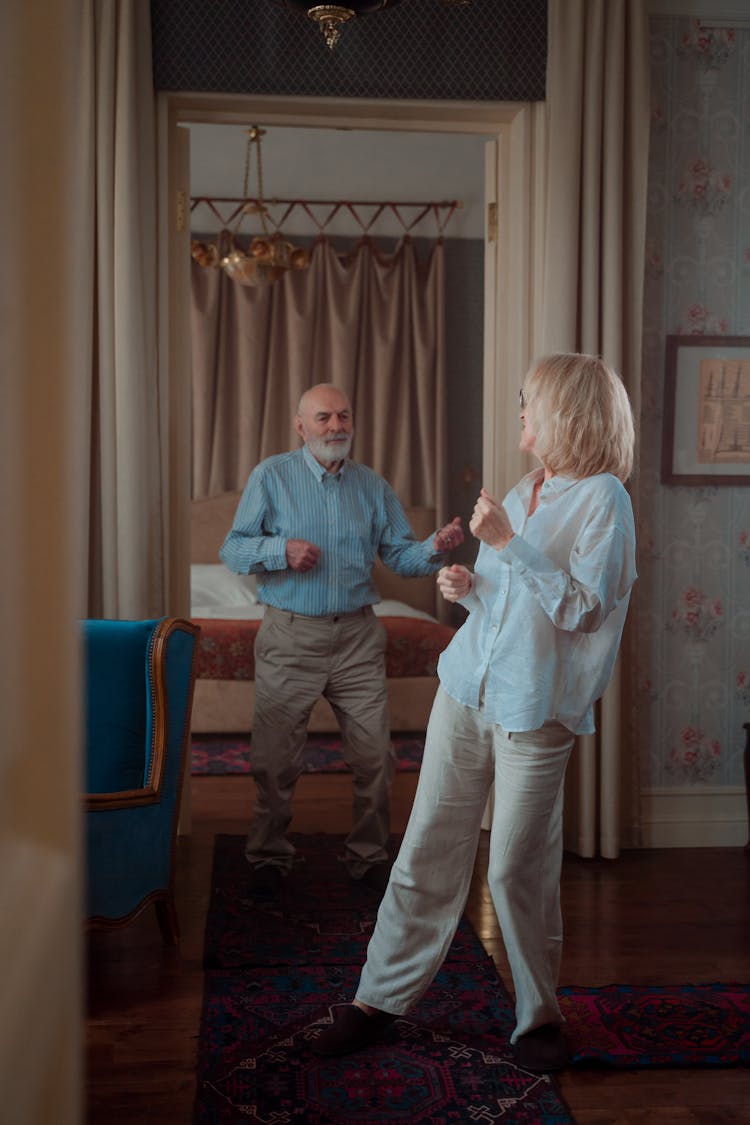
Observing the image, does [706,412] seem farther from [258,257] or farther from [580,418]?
[258,257]

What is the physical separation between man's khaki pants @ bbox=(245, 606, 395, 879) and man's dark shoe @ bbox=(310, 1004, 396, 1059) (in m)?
1.13

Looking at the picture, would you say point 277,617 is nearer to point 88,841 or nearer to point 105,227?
point 88,841

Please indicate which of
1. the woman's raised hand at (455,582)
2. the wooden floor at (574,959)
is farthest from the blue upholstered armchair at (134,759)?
the woman's raised hand at (455,582)

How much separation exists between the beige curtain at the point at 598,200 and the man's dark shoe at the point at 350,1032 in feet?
5.39

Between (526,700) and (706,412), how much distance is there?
2.22 metres

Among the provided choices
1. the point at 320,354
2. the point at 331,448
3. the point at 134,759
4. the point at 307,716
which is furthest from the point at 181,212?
the point at 320,354

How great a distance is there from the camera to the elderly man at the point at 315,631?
3.67m

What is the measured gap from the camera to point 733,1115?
2.29 m

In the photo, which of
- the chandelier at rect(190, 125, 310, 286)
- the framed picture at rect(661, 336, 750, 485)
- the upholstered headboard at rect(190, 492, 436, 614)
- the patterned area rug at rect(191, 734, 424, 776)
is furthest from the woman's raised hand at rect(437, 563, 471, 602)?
the upholstered headboard at rect(190, 492, 436, 614)

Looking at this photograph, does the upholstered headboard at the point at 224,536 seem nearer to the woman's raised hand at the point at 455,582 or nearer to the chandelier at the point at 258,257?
the chandelier at the point at 258,257

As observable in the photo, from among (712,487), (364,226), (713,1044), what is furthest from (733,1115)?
(364,226)

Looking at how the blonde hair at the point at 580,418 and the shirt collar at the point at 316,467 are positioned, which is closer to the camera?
the blonde hair at the point at 580,418

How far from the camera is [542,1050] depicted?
2.47 m

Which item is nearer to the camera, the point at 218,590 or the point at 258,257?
the point at 258,257
